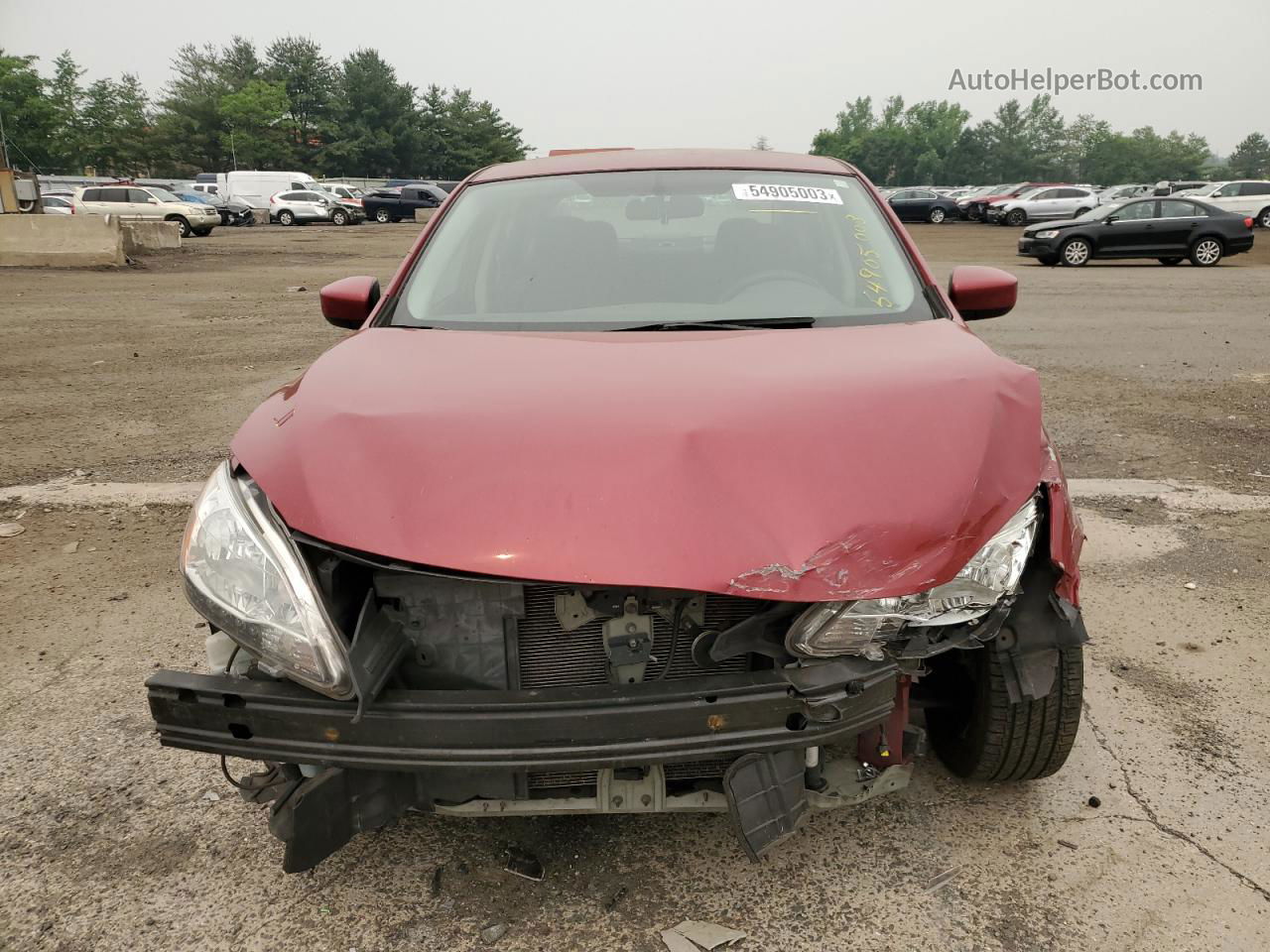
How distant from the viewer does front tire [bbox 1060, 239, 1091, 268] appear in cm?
1858

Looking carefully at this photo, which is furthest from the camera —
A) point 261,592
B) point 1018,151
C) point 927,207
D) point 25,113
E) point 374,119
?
point 1018,151

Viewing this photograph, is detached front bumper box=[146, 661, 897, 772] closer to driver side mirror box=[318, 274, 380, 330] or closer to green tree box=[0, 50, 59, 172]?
driver side mirror box=[318, 274, 380, 330]

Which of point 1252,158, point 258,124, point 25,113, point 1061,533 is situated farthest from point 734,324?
point 1252,158

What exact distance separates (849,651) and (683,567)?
0.39 m

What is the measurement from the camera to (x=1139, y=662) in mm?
3141

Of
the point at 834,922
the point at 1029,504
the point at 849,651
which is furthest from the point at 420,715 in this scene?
the point at 1029,504

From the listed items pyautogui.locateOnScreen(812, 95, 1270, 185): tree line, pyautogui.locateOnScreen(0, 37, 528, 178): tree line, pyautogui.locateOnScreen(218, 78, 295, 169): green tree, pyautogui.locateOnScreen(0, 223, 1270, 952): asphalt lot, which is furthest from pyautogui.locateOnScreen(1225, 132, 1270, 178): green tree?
pyautogui.locateOnScreen(0, 223, 1270, 952): asphalt lot

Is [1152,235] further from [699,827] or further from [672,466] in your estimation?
[672,466]

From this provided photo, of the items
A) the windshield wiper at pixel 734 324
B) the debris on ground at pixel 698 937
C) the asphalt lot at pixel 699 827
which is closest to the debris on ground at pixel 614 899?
the asphalt lot at pixel 699 827

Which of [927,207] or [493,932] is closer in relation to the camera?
[493,932]

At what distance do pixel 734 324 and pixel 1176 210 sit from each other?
64.4 feet

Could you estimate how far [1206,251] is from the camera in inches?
736

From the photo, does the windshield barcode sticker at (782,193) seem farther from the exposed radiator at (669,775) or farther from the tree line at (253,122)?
the tree line at (253,122)

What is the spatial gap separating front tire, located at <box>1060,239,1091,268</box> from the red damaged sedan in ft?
60.7
